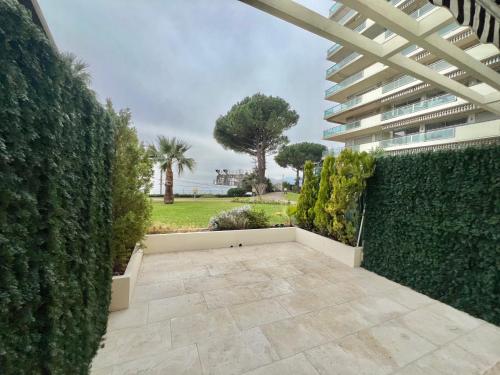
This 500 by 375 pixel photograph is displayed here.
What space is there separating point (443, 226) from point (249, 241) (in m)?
4.11

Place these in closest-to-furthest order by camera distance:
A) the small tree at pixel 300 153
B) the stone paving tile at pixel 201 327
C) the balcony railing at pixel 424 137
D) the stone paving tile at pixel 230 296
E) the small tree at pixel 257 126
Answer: the stone paving tile at pixel 201 327, the stone paving tile at pixel 230 296, the balcony railing at pixel 424 137, the small tree at pixel 257 126, the small tree at pixel 300 153

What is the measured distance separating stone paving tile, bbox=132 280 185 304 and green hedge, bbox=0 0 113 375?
1.30 metres

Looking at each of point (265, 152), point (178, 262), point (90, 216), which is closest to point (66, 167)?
point (90, 216)

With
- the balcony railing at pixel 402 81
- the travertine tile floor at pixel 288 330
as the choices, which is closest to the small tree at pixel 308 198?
the travertine tile floor at pixel 288 330

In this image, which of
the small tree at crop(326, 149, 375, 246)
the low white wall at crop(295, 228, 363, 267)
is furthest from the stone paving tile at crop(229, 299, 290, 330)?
the small tree at crop(326, 149, 375, 246)

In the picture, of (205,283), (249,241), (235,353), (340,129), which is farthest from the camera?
(340,129)

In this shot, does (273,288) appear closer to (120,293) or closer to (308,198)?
(120,293)

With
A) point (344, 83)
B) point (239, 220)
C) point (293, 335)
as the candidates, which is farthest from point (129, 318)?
point (344, 83)

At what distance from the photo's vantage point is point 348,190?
4.40 metres

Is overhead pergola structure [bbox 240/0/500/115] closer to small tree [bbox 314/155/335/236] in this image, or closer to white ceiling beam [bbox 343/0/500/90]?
white ceiling beam [bbox 343/0/500/90]

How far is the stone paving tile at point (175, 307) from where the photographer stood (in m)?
2.69

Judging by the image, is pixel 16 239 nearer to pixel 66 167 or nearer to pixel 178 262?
pixel 66 167

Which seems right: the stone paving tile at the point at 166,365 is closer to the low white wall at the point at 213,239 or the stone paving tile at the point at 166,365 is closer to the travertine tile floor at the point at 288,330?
the travertine tile floor at the point at 288,330

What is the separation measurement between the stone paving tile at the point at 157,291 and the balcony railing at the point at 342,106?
21.8 metres
